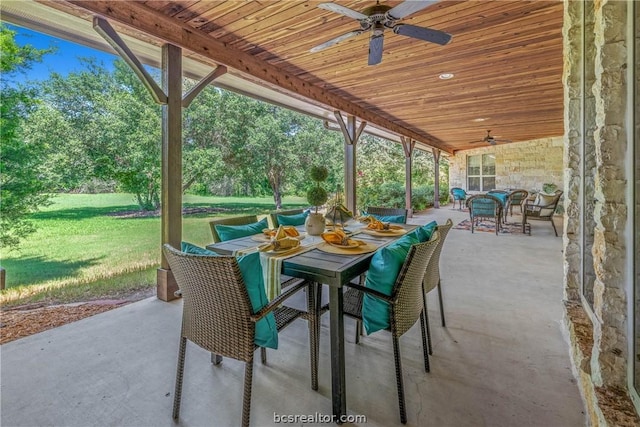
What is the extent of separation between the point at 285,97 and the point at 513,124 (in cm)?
640

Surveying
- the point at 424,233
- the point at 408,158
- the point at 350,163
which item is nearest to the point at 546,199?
the point at 408,158

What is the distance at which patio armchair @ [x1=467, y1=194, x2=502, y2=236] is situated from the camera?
20.3ft

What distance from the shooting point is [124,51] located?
8.29ft

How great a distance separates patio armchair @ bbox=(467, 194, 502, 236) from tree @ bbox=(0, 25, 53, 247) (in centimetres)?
701

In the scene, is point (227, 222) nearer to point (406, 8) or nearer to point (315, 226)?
point (315, 226)

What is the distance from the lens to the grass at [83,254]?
2832 millimetres

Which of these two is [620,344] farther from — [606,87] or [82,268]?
[82,268]

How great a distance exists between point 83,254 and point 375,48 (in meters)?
3.69

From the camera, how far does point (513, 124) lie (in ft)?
25.7

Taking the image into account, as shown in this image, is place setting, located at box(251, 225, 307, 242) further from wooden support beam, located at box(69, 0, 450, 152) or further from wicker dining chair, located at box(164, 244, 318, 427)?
wooden support beam, located at box(69, 0, 450, 152)

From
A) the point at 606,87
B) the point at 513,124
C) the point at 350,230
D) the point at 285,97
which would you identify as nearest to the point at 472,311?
the point at 350,230

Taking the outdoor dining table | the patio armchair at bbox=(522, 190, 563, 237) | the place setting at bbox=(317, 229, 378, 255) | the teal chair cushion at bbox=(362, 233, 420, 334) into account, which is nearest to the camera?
the outdoor dining table

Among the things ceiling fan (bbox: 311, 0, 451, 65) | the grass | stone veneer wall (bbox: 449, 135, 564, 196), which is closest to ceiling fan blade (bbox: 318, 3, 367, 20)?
ceiling fan (bbox: 311, 0, 451, 65)

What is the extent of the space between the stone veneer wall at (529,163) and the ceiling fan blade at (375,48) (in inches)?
411
